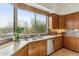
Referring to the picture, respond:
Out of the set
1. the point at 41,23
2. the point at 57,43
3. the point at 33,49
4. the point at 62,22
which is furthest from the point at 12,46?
the point at 62,22

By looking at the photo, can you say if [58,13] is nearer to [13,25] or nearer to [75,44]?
[75,44]

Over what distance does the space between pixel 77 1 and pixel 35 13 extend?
0.66 metres

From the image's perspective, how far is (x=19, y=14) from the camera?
1.43m

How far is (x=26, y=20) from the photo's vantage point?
146cm

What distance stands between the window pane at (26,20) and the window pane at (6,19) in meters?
0.13

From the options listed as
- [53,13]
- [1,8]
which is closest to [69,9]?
[53,13]

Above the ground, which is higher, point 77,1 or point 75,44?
point 77,1

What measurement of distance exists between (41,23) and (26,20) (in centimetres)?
24

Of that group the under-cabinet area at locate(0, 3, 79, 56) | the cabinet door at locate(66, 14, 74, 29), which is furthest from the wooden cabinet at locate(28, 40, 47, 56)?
the cabinet door at locate(66, 14, 74, 29)

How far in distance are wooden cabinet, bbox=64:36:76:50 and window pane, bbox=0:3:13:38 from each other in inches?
35.6

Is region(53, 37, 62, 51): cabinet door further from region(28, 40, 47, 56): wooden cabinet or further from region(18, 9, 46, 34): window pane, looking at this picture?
region(18, 9, 46, 34): window pane

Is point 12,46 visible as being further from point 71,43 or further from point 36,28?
point 71,43

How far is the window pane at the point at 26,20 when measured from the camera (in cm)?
143

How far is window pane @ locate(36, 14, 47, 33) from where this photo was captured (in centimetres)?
149
